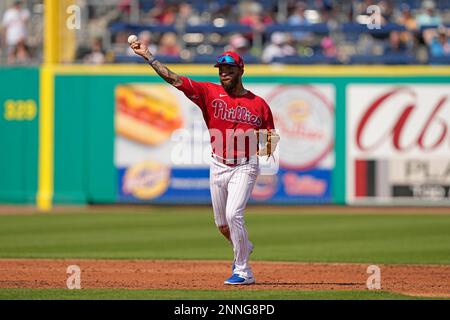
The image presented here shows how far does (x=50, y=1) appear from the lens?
2020cm

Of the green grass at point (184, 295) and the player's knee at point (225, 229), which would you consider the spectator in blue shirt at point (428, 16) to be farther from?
the green grass at point (184, 295)

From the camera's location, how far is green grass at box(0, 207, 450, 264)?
13.1 meters

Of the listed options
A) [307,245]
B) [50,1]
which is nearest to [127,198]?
[50,1]

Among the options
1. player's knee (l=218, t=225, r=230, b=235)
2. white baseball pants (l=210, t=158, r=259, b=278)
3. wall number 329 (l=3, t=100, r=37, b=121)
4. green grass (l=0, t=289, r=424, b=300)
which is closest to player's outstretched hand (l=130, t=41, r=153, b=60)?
white baseball pants (l=210, t=158, r=259, b=278)

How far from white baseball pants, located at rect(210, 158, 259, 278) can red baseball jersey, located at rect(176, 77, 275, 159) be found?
0.46 ft

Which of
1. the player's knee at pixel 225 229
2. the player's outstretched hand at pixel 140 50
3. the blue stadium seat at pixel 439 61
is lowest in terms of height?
the player's knee at pixel 225 229

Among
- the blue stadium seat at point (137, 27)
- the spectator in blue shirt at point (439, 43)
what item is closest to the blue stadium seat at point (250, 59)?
the blue stadium seat at point (137, 27)

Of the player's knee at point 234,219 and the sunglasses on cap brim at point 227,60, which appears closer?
the sunglasses on cap brim at point 227,60

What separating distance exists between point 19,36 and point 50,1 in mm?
2023

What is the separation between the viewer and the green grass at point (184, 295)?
28.1ft

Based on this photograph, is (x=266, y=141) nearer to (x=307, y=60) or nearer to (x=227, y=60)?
(x=227, y=60)

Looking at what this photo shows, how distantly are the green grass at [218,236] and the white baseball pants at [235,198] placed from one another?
3.17m

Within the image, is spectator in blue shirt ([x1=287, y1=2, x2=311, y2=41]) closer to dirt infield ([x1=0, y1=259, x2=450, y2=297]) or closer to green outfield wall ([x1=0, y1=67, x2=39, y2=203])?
green outfield wall ([x1=0, y1=67, x2=39, y2=203])
